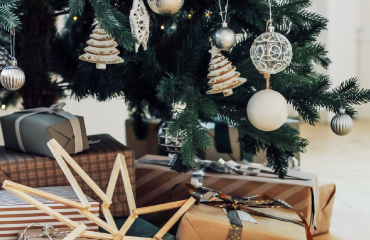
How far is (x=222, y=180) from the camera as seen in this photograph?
0.92m

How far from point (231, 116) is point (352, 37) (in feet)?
8.83

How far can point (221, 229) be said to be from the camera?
2.41 feet

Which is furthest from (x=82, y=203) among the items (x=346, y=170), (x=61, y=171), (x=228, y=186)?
(x=346, y=170)

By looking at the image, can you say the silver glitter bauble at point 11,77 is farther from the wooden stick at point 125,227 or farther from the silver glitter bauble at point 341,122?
the silver glitter bauble at point 341,122

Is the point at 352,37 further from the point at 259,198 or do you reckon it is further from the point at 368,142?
the point at 259,198

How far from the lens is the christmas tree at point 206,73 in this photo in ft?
1.90

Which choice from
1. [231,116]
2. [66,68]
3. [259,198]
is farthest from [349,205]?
[66,68]

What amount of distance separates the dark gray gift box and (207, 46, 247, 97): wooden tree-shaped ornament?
0.31 metres

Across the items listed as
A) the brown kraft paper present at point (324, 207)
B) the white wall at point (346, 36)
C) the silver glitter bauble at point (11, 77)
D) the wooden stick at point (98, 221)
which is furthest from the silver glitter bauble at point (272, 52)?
the white wall at point (346, 36)

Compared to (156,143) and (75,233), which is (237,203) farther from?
(156,143)

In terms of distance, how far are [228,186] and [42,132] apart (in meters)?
0.42

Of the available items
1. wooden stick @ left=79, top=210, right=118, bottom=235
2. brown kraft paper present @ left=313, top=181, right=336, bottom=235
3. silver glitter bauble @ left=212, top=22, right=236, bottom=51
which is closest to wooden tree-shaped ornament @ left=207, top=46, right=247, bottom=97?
silver glitter bauble @ left=212, top=22, right=236, bottom=51

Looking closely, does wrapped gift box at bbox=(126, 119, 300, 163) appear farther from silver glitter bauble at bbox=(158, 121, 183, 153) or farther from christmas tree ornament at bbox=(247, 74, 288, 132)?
christmas tree ornament at bbox=(247, 74, 288, 132)

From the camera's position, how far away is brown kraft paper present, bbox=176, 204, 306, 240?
73 cm
